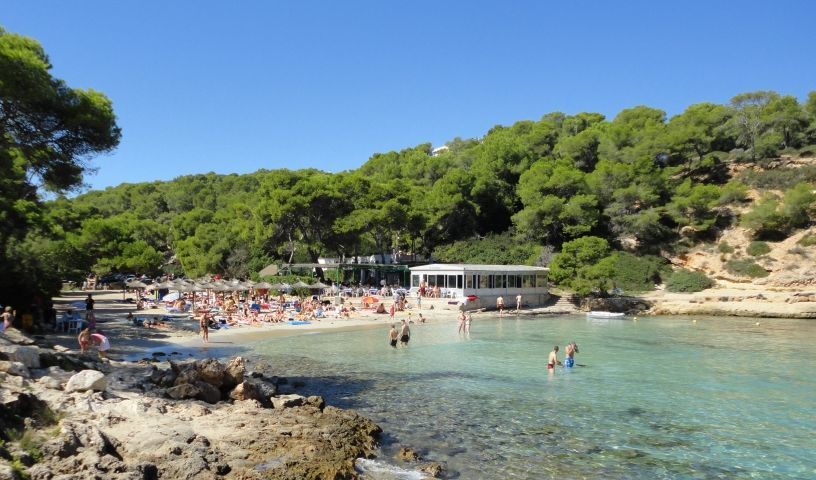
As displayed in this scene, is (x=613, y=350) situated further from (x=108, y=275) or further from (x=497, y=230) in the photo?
(x=108, y=275)

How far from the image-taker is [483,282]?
121 feet

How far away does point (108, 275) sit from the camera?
5375 centimetres

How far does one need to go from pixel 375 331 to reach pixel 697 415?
1602 centimetres

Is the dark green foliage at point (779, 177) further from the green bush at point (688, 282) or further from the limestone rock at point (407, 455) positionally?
the limestone rock at point (407, 455)

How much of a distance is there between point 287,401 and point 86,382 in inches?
141

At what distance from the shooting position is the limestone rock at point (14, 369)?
9220 mm

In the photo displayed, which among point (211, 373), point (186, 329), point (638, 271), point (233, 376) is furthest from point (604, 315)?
point (211, 373)

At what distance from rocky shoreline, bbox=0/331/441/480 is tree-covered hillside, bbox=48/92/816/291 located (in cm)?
2464

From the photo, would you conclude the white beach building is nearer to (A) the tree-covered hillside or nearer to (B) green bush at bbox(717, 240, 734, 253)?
(A) the tree-covered hillside

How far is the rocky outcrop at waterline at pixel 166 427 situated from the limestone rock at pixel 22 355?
2 cm

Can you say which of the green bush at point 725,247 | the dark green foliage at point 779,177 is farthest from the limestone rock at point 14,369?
the dark green foliage at point 779,177

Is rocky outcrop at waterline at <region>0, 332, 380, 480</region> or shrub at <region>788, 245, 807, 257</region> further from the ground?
shrub at <region>788, 245, 807, 257</region>

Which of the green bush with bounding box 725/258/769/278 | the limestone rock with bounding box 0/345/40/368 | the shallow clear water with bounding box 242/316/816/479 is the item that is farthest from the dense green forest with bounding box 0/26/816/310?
the limestone rock with bounding box 0/345/40/368

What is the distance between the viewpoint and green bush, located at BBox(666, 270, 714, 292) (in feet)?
134
